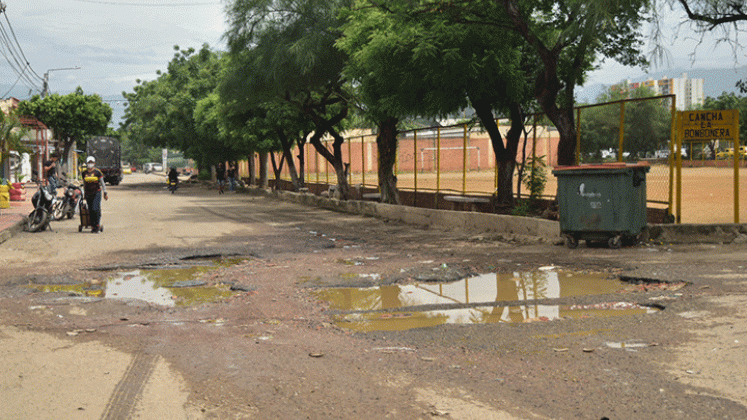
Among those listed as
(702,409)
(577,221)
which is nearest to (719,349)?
(702,409)

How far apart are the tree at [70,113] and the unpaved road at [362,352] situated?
54134 millimetres

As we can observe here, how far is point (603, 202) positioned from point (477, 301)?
469 centimetres

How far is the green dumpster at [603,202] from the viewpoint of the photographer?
459 inches

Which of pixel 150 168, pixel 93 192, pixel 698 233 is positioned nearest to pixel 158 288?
pixel 93 192

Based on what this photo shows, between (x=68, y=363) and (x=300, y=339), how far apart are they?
6.01ft

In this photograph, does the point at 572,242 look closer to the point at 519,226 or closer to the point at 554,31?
the point at 519,226

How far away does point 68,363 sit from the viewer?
554cm

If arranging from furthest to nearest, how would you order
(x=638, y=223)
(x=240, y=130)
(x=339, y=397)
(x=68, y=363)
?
(x=240, y=130) → (x=638, y=223) → (x=68, y=363) → (x=339, y=397)

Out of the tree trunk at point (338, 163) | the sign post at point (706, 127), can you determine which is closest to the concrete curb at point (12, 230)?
the tree trunk at point (338, 163)

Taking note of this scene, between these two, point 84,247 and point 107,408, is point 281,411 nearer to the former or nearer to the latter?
point 107,408

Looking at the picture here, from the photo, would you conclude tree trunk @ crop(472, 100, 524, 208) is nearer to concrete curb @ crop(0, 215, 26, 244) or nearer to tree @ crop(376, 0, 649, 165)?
tree @ crop(376, 0, 649, 165)

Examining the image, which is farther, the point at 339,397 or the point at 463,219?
the point at 463,219

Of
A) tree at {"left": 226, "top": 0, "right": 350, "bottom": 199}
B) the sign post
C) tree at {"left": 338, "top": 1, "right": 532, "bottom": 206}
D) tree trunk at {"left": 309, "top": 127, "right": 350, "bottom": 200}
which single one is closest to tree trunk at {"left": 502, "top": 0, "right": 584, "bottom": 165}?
tree at {"left": 338, "top": 1, "right": 532, "bottom": 206}

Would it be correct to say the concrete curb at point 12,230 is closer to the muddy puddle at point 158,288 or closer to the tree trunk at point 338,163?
the muddy puddle at point 158,288
